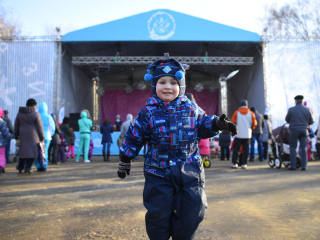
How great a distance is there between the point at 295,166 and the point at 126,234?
5282 millimetres

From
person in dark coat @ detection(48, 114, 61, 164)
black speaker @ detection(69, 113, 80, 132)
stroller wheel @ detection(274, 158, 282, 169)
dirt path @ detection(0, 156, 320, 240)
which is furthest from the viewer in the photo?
black speaker @ detection(69, 113, 80, 132)

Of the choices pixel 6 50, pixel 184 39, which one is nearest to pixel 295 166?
pixel 184 39

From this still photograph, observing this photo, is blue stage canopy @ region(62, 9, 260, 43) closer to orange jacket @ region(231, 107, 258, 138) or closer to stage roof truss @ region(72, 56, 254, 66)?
stage roof truss @ region(72, 56, 254, 66)

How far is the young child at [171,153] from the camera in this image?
1.84 metres

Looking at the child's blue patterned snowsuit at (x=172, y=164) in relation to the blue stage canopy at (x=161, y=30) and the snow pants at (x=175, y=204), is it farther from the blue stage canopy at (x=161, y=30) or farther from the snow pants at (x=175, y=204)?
the blue stage canopy at (x=161, y=30)

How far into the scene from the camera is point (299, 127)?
6.43m

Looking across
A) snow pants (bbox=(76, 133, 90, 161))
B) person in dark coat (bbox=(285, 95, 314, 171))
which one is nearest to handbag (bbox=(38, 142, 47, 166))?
snow pants (bbox=(76, 133, 90, 161))

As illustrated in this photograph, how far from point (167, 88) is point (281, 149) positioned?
19.0 ft

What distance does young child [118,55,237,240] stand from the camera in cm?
184

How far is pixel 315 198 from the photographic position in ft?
12.3

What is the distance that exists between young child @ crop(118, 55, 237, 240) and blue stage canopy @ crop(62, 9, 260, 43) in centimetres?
1172

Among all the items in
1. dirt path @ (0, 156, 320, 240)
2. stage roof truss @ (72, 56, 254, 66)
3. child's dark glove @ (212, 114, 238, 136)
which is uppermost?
stage roof truss @ (72, 56, 254, 66)

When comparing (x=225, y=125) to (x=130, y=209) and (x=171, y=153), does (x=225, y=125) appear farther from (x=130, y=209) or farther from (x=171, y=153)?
(x=130, y=209)

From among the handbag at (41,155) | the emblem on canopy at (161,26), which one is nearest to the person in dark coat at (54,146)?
the handbag at (41,155)
